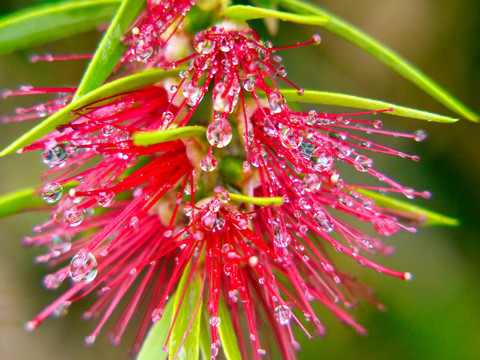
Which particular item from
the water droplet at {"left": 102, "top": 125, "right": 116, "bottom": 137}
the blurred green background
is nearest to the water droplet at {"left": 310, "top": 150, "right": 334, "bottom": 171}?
the water droplet at {"left": 102, "top": 125, "right": 116, "bottom": 137}

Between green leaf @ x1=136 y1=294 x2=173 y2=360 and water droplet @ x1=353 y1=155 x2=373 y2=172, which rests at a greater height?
water droplet @ x1=353 y1=155 x2=373 y2=172

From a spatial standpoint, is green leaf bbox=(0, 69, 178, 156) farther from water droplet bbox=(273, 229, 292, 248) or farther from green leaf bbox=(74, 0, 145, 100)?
water droplet bbox=(273, 229, 292, 248)

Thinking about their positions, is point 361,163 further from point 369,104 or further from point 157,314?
point 157,314

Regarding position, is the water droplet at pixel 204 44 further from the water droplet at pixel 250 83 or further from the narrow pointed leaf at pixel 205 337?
the narrow pointed leaf at pixel 205 337

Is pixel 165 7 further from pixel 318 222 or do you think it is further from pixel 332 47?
pixel 332 47

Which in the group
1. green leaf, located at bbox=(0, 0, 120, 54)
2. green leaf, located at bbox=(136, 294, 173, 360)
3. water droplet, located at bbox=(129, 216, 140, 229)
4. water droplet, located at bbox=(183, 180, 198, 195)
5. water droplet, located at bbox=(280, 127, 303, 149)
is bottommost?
green leaf, located at bbox=(136, 294, 173, 360)

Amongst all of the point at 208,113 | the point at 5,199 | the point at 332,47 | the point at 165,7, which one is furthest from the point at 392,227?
the point at 332,47
